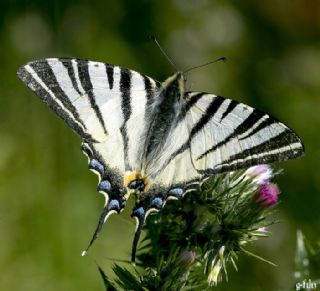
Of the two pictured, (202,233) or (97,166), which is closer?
(202,233)

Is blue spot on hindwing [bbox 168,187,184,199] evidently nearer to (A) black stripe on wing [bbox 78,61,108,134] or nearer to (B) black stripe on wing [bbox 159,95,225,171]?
(B) black stripe on wing [bbox 159,95,225,171]

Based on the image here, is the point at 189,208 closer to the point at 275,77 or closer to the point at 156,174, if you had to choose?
the point at 156,174

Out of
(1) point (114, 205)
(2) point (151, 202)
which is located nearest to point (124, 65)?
(1) point (114, 205)

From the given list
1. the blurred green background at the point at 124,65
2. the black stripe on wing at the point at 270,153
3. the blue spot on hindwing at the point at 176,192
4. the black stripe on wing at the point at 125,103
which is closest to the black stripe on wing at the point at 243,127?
the black stripe on wing at the point at 270,153

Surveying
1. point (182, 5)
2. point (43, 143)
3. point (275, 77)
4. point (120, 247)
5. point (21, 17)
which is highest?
point (21, 17)

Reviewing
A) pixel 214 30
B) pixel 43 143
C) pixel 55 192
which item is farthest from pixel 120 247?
pixel 214 30

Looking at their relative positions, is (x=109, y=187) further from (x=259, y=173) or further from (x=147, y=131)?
(x=259, y=173)
